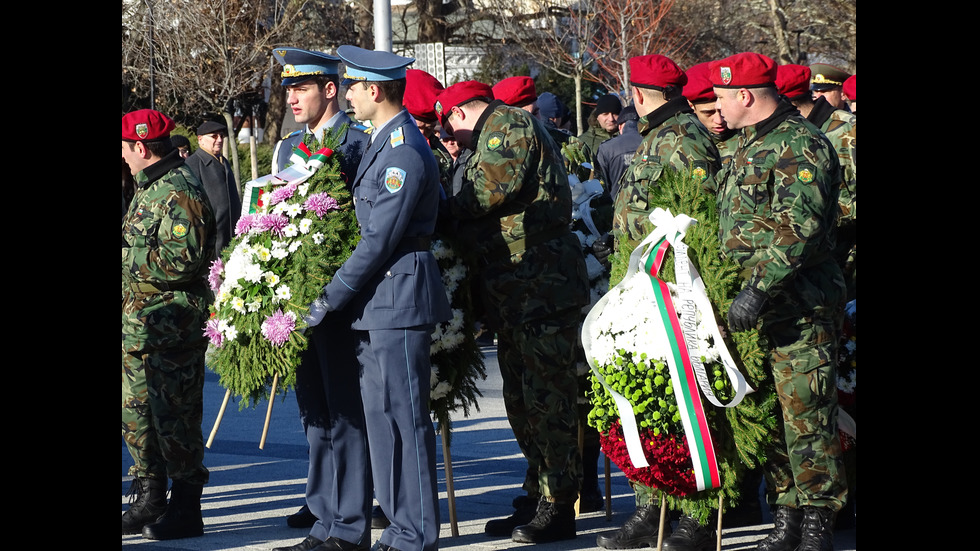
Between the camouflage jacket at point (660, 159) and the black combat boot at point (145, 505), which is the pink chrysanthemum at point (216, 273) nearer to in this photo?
the black combat boot at point (145, 505)

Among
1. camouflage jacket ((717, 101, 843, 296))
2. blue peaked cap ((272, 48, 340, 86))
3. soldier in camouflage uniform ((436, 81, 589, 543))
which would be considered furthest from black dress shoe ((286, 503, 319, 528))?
camouflage jacket ((717, 101, 843, 296))

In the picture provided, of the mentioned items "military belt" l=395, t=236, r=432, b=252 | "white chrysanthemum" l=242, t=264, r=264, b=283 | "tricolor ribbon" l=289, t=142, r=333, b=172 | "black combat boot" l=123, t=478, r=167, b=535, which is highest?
"tricolor ribbon" l=289, t=142, r=333, b=172

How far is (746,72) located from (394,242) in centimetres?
168

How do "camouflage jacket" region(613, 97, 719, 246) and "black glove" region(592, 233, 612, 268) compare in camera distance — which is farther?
"black glove" region(592, 233, 612, 268)

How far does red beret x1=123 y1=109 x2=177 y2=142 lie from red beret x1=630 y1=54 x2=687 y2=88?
2.44 m

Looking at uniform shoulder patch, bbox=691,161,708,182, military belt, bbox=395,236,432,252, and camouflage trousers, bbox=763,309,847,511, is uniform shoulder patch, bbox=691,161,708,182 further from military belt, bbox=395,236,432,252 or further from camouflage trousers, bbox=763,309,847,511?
military belt, bbox=395,236,432,252

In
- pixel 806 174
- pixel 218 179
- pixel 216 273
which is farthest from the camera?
pixel 218 179

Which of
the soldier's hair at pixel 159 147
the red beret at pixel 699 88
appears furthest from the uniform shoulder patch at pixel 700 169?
the soldier's hair at pixel 159 147

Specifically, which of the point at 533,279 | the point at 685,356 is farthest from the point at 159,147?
the point at 685,356

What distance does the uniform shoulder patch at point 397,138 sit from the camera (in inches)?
202

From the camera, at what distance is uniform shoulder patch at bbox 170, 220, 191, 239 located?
6.14 m

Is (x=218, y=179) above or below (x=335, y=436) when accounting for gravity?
above

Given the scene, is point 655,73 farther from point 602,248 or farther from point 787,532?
point 787,532

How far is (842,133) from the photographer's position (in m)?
6.84
